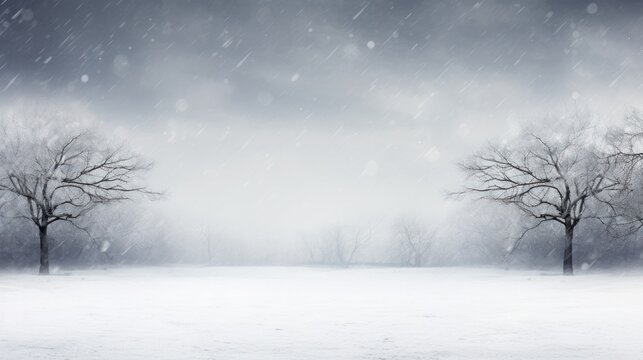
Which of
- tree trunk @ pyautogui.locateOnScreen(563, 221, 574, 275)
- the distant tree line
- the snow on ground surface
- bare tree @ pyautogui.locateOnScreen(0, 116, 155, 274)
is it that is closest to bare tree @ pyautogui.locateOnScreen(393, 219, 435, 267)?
the distant tree line

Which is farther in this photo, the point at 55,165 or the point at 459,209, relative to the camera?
the point at 459,209

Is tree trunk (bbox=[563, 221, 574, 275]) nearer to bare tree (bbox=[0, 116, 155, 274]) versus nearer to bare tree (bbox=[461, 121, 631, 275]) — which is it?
bare tree (bbox=[461, 121, 631, 275])

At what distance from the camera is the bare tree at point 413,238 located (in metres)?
83.9

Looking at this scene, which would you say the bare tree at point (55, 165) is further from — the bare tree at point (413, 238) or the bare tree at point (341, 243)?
the bare tree at point (341, 243)

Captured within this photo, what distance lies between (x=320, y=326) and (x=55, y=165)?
2839 centimetres

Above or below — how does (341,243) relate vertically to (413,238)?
below

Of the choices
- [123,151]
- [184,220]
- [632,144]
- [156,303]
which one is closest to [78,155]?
[123,151]

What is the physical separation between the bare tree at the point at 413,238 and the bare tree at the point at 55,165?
52079 mm

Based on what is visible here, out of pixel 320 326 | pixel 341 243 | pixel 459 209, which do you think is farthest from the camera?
pixel 341 243

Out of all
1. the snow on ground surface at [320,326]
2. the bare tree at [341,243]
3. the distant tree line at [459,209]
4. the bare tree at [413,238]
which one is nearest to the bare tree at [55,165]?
the distant tree line at [459,209]

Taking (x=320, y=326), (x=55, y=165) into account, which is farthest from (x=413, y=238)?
(x=320, y=326)

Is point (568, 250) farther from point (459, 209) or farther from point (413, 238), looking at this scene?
point (413, 238)

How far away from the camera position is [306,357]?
8.88 meters

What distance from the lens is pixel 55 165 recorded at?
35750 millimetres
